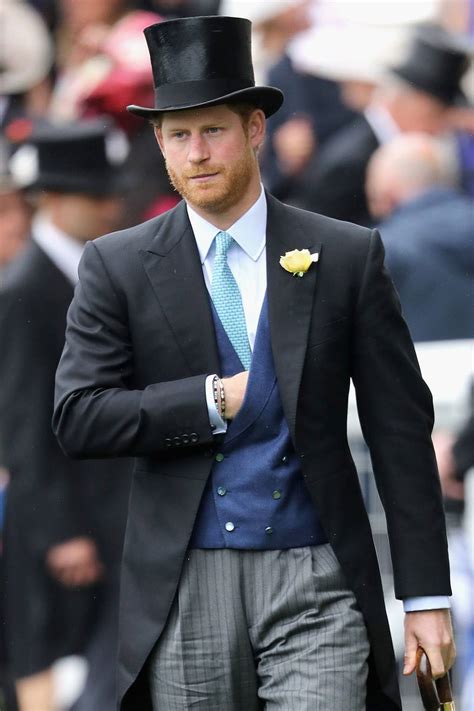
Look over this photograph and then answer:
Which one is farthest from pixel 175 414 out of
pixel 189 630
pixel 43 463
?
pixel 43 463

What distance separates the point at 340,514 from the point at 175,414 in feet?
1.46

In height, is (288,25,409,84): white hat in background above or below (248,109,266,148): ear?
above

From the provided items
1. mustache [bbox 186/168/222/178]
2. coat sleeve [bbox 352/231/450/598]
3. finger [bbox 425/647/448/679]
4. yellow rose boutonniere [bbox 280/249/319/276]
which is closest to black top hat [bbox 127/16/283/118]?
mustache [bbox 186/168/222/178]

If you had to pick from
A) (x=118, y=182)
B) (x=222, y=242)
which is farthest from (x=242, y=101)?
(x=118, y=182)

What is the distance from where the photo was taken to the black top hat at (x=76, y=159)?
5.50 m

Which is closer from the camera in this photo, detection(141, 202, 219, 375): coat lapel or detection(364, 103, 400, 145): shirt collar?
detection(141, 202, 219, 375): coat lapel

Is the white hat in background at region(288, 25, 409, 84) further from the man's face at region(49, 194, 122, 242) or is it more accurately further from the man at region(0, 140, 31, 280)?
the man at region(0, 140, 31, 280)

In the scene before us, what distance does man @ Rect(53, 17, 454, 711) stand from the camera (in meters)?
3.38

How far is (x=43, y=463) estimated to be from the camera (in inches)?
217

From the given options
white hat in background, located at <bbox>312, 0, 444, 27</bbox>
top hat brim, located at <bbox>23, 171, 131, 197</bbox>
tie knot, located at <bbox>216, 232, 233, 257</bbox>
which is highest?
white hat in background, located at <bbox>312, 0, 444, 27</bbox>

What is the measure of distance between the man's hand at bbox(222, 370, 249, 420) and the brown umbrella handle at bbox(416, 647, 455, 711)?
0.71 metres

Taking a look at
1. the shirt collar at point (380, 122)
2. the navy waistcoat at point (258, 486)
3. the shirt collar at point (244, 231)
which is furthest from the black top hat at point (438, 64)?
the navy waistcoat at point (258, 486)

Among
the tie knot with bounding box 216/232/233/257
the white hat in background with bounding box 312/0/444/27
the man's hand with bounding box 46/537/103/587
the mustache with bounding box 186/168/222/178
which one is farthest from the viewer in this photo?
the man's hand with bounding box 46/537/103/587

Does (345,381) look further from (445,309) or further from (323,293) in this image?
(445,309)
